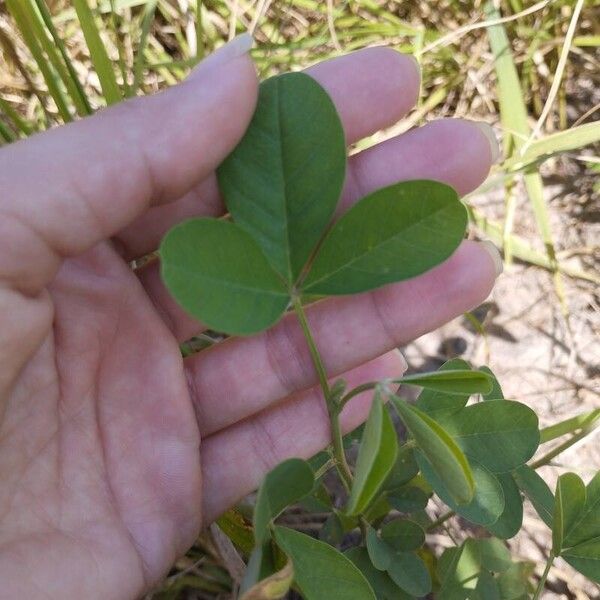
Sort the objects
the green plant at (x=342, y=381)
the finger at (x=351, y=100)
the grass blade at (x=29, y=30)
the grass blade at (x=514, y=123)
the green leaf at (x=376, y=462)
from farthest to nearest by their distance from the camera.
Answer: the grass blade at (x=514, y=123) < the grass blade at (x=29, y=30) < the finger at (x=351, y=100) < the green plant at (x=342, y=381) < the green leaf at (x=376, y=462)

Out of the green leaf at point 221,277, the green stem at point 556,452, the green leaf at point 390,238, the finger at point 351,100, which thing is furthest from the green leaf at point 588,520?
the finger at point 351,100

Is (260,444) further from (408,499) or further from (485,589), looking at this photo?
(485,589)

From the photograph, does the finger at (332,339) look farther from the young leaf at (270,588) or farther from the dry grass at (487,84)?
the dry grass at (487,84)

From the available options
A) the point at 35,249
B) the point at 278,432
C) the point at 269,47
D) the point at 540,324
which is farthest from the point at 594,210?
the point at 35,249

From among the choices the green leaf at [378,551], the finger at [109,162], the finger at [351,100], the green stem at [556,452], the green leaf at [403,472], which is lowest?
the green stem at [556,452]

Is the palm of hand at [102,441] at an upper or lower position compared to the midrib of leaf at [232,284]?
lower

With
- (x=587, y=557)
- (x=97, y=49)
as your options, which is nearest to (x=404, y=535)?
(x=587, y=557)
